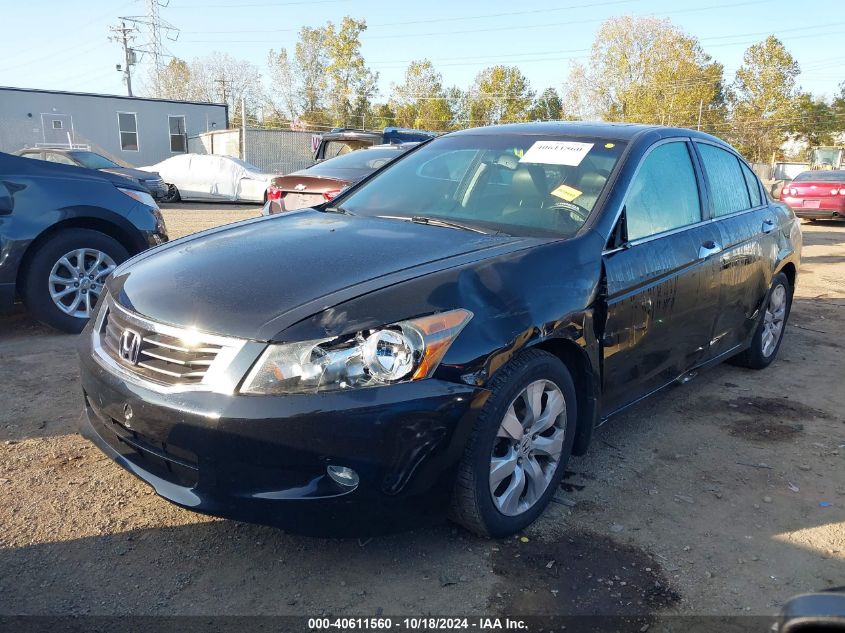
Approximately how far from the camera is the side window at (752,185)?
193 inches

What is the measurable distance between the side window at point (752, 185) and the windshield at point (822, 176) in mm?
13389

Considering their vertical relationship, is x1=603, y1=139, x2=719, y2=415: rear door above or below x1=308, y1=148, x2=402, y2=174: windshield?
below

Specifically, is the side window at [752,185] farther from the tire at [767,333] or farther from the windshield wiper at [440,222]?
the windshield wiper at [440,222]

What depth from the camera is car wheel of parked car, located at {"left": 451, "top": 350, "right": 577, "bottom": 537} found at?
2.54 m

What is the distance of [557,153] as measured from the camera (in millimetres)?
3660

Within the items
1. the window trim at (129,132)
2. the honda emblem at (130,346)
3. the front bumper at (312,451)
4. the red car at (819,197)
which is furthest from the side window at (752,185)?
the window trim at (129,132)

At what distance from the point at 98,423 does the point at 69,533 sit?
1.45ft

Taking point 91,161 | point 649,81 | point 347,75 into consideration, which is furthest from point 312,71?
point 91,161

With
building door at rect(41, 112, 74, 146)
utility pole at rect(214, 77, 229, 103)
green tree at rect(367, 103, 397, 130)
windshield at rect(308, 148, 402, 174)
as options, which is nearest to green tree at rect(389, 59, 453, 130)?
green tree at rect(367, 103, 397, 130)

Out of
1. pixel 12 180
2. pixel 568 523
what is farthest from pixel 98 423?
pixel 12 180

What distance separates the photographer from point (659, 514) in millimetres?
3119

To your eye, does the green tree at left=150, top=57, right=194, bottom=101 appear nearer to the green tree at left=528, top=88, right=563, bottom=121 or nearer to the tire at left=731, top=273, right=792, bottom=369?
the green tree at left=528, top=88, right=563, bottom=121

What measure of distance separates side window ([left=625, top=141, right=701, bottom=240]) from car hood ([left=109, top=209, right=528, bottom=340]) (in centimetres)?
78

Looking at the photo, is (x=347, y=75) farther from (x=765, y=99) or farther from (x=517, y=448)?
(x=517, y=448)
